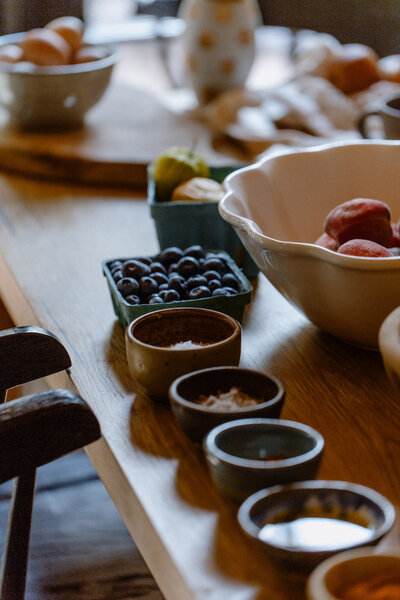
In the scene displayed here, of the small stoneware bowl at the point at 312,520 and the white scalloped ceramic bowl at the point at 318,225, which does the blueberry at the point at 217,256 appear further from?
the small stoneware bowl at the point at 312,520

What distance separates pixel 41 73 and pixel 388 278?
1115mm

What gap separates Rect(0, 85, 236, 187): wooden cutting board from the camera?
1451 mm

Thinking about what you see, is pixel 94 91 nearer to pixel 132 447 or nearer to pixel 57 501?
pixel 57 501

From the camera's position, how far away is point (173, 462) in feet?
2.10

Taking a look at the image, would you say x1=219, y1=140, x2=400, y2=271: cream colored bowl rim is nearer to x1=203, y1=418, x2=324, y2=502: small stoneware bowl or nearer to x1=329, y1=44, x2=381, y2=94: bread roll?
x1=203, y1=418, x2=324, y2=502: small stoneware bowl

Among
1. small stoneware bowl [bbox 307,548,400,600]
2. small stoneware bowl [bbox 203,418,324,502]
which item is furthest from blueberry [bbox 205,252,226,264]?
small stoneware bowl [bbox 307,548,400,600]

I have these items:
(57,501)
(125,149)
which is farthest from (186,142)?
(57,501)

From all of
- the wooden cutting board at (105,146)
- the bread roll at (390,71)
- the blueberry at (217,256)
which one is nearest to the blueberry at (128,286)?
the blueberry at (217,256)

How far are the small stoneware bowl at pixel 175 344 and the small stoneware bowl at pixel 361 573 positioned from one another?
10.4 inches

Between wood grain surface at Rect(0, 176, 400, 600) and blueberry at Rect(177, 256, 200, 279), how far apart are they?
93mm

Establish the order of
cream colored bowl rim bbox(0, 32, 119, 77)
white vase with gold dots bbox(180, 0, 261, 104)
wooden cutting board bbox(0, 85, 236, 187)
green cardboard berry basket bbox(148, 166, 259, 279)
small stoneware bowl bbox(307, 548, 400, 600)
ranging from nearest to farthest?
1. small stoneware bowl bbox(307, 548, 400, 600)
2. green cardboard berry basket bbox(148, 166, 259, 279)
3. wooden cutting board bbox(0, 85, 236, 187)
4. cream colored bowl rim bbox(0, 32, 119, 77)
5. white vase with gold dots bbox(180, 0, 261, 104)

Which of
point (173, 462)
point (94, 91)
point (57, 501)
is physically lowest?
point (57, 501)

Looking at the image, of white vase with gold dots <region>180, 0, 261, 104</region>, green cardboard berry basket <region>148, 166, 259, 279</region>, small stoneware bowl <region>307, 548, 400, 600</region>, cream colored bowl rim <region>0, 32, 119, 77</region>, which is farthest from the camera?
white vase with gold dots <region>180, 0, 261, 104</region>

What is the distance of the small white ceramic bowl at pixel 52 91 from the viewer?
1580 millimetres
